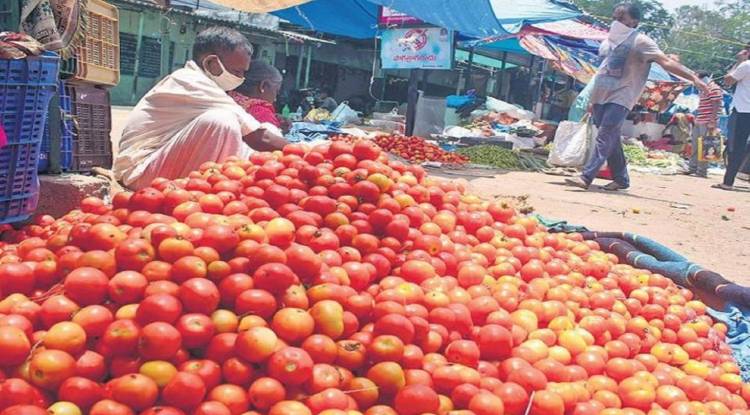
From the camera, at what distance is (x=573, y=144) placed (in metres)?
8.64

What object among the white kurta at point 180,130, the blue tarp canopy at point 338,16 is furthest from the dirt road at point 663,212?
the blue tarp canopy at point 338,16

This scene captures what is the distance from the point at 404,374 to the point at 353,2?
984 cm

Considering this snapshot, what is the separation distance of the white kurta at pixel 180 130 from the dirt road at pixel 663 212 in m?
3.14

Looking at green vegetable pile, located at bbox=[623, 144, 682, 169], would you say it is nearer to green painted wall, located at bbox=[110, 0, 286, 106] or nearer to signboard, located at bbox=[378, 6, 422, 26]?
signboard, located at bbox=[378, 6, 422, 26]

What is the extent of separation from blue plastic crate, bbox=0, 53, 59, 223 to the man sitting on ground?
34.2 inches

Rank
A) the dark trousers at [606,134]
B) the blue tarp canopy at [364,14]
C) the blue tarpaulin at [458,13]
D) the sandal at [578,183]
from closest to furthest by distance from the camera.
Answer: the dark trousers at [606,134] < the blue tarpaulin at [458,13] < the sandal at [578,183] < the blue tarp canopy at [364,14]

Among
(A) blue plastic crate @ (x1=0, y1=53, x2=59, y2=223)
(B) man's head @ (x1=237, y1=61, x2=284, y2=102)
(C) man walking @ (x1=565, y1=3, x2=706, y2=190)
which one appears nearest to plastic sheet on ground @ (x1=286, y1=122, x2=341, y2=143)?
(B) man's head @ (x1=237, y1=61, x2=284, y2=102)

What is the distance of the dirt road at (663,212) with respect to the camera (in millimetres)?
5102

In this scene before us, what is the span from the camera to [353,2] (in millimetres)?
10883

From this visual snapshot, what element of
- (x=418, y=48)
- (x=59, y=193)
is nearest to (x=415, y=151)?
(x=418, y=48)

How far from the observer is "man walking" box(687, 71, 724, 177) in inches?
415

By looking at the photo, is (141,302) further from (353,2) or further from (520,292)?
(353,2)

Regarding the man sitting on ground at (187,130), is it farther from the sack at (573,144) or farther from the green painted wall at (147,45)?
the green painted wall at (147,45)

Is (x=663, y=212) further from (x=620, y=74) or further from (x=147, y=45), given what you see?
(x=147, y=45)
